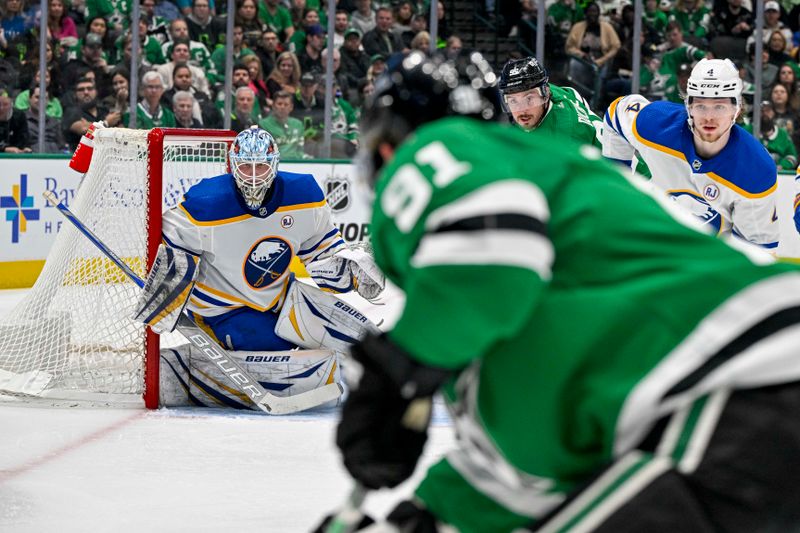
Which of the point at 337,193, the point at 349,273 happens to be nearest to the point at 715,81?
the point at 349,273

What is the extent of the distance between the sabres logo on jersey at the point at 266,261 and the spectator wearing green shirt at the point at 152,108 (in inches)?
139

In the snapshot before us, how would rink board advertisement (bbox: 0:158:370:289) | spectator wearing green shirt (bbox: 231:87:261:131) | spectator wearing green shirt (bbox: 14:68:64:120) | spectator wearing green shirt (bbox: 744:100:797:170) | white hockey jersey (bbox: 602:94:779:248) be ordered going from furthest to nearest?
spectator wearing green shirt (bbox: 744:100:797:170)
spectator wearing green shirt (bbox: 231:87:261:131)
spectator wearing green shirt (bbox: 14:68:64:120)
rink board advertisement (bbox: 0:158:370:289)
white hockey jersey (bbox: 602:94:779:248)

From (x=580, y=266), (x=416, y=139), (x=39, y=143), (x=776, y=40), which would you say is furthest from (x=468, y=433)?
(x=776, y=40)

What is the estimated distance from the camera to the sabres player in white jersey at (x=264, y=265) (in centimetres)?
405

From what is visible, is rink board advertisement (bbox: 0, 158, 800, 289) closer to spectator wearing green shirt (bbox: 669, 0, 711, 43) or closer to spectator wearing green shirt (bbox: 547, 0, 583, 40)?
spectator wearing green shirt (bbox: 547, 0, 583, 40)

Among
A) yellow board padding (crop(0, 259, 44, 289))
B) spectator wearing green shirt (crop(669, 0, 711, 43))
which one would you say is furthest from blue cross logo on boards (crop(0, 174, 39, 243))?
spectator wearing green shirt (crop(669, 0, 711, 43))

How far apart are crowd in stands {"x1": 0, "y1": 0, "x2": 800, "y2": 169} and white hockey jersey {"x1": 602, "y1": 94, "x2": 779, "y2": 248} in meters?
3.80

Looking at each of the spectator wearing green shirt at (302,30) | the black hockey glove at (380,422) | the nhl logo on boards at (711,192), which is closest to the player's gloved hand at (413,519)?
the black hockey glove at (380,422)

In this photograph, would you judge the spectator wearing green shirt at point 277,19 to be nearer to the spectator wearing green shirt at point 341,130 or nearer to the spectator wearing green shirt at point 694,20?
the spectator wearing green shirt at point 341,130

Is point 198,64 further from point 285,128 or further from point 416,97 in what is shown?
point 416,97

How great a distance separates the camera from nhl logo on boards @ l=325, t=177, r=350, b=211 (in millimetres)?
7902

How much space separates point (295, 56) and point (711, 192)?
15.0 feet

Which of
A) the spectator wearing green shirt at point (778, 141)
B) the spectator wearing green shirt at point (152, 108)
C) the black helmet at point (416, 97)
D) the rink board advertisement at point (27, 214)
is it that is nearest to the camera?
the black helmet at point (416, 97)

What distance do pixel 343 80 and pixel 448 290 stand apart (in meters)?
7.08
